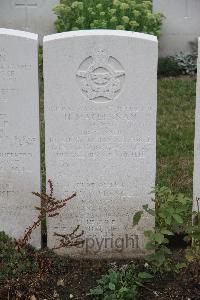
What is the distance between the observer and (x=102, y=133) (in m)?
4.75

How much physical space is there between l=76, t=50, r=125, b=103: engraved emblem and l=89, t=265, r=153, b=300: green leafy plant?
1.18 m

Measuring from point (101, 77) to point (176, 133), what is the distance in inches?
113

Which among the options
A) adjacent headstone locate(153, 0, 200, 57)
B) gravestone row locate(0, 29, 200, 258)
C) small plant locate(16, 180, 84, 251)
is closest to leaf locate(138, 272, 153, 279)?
gravestone row locate(0, 29, 200, 258)

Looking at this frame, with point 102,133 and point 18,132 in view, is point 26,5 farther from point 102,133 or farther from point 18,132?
point 102,133

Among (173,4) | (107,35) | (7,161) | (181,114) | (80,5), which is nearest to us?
(107,35)

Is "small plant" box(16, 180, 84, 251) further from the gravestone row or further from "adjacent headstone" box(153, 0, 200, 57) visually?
"adjacent headstone" box(153, 0, 200, 57)

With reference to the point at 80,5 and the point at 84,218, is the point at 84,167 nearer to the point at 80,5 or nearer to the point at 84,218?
the point at 84,218

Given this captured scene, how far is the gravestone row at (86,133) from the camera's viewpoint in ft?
15.1

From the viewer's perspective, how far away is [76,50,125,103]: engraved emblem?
461 cm

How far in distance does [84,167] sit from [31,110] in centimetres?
54

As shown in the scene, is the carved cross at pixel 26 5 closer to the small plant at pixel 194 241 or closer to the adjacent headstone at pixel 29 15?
the adjacent headstone at pixel 29 15

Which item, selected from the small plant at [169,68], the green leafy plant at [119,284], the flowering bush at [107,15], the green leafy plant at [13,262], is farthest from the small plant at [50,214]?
the small plant at [169,68]

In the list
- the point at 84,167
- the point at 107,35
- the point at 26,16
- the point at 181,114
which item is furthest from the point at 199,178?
the point at 26,16

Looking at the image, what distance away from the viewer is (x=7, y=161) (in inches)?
191
